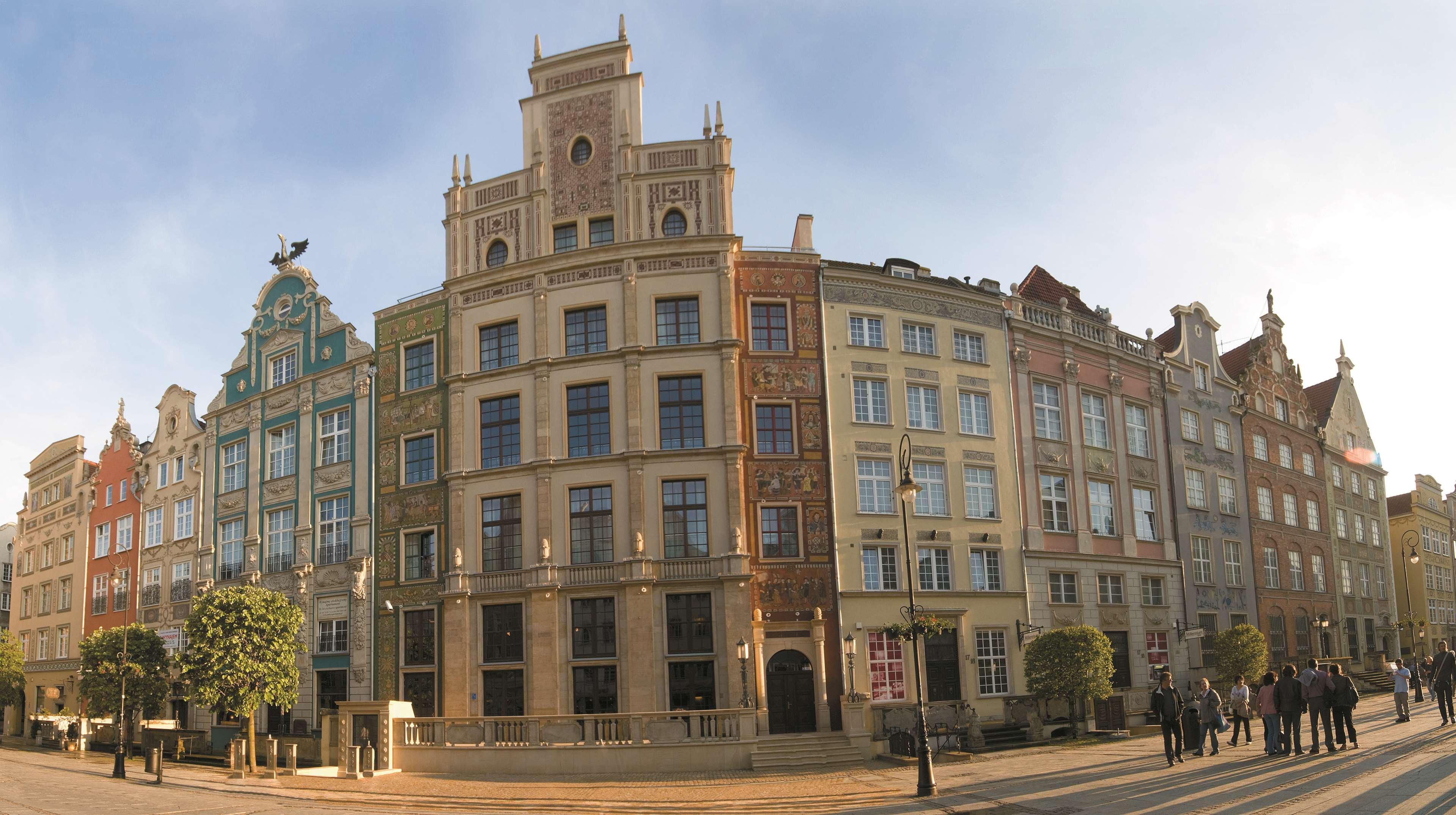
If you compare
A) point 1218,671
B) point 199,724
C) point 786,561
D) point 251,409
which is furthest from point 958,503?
point 199,724

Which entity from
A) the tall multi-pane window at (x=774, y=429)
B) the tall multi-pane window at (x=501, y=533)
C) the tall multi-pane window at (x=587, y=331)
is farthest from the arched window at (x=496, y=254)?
the tall multi-pane window at (x=774, y=429)

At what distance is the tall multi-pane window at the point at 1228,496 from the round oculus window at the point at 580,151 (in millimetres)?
30911

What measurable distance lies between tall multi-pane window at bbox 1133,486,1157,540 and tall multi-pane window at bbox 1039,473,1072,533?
3940mm

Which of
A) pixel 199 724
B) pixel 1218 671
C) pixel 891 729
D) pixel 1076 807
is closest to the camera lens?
pixel 1076 807

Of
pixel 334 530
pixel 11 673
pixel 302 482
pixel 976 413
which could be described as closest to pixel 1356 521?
pixel 976 413

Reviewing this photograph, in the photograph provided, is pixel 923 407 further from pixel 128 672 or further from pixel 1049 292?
pixel 128 672

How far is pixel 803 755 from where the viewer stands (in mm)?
32219

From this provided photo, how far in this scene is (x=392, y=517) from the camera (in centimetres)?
4178

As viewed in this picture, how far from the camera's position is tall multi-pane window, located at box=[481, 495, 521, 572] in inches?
1531

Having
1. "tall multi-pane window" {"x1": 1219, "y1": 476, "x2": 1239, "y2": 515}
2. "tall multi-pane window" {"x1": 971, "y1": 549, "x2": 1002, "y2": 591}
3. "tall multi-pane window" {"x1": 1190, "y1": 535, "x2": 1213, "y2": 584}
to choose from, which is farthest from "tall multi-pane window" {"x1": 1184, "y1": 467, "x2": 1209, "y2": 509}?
"tall multi-pane window" {"x1": 971, "y1": 549, "x2": 1002, "y2": 591}

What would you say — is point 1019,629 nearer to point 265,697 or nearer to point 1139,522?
point 1139,522

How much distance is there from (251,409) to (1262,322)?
49.4m

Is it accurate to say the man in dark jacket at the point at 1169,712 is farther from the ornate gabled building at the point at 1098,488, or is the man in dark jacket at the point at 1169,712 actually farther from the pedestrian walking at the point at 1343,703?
the ornate gabled building at the point at 1098,488

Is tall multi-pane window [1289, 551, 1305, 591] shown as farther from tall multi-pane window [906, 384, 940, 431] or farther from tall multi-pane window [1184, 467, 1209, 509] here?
tall multi-pane window [906, 384, 940, 431]
